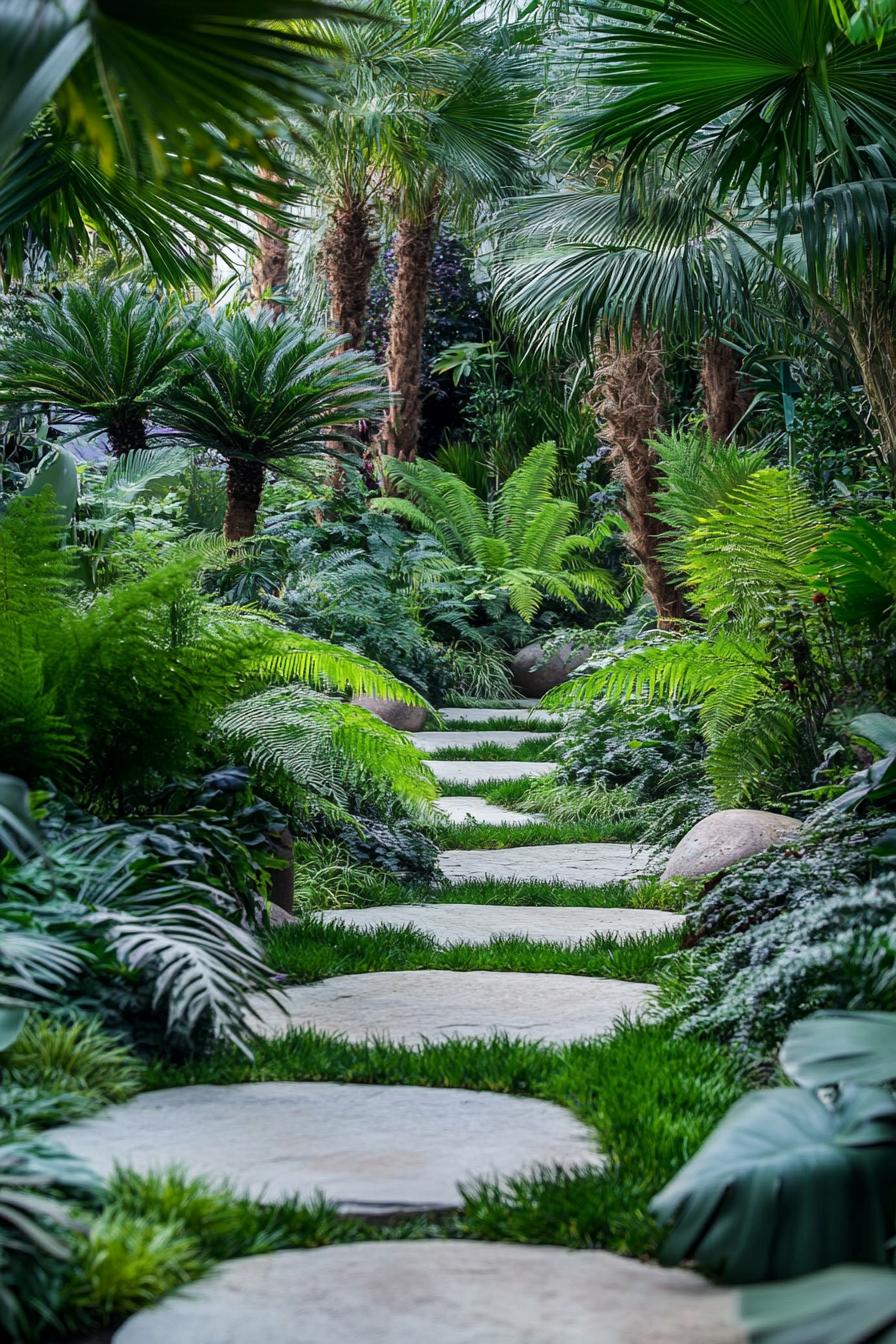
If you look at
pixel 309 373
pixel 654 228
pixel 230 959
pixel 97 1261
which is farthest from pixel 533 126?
pixel 97 1261

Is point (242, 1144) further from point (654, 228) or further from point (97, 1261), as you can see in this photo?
point (654, 228)

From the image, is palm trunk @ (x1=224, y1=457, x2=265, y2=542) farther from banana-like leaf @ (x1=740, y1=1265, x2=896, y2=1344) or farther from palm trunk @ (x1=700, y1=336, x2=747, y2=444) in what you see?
banana-like leaf @ (x1=740, y1=1265, x2=896, y2=1344)

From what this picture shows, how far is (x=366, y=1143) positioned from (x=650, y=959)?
1.64 m

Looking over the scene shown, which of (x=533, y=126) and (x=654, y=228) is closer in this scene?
(x=654, y=228)

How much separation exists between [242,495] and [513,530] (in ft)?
24.0

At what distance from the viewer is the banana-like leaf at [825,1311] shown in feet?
4.60

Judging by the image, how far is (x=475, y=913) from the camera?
15.8 feet

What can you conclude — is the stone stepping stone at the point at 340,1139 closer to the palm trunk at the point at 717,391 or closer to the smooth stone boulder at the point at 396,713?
the smooth stone boulder at the point at 396,713

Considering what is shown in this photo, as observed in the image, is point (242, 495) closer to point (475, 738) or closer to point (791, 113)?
point (791, 113)

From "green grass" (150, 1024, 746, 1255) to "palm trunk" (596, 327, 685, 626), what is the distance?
616cm

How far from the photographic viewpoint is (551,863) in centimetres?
592

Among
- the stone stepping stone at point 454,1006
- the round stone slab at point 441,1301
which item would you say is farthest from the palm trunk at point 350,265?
the round stone slab at point 441,1301

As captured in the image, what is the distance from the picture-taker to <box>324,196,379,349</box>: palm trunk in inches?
457

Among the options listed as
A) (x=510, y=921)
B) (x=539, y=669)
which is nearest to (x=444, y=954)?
(x=510, y=921)
